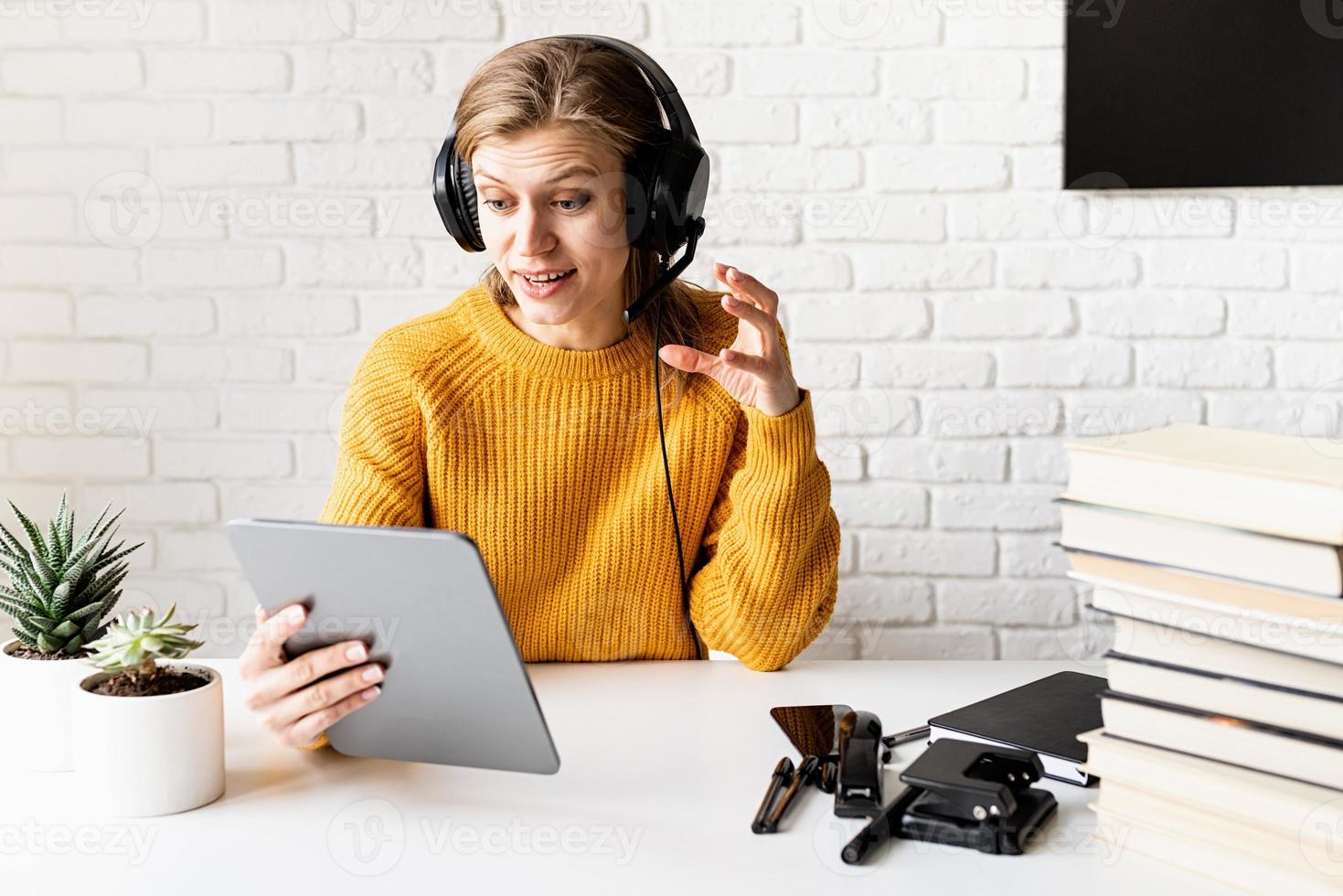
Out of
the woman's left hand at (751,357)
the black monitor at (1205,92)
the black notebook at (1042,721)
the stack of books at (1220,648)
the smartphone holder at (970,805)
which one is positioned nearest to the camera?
the stack of books at (1220,648)

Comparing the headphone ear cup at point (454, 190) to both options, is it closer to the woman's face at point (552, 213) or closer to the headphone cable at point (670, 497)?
the woman's face at point (552, 213)

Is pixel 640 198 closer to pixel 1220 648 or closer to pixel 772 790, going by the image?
pixel 772 790

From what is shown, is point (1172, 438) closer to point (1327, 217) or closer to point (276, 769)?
point (276, 769)

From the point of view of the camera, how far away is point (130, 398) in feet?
6.99

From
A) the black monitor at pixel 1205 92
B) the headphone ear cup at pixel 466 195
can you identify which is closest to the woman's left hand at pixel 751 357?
the headphone ear cup at pixel 466 195

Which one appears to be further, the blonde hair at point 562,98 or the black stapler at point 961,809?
the blonde hair at point 562,98

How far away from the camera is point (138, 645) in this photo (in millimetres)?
888

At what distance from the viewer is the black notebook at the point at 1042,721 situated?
0.95 m

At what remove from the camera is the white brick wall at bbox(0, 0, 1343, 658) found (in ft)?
6.73

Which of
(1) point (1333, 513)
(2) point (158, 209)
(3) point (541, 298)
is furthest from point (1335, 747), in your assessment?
(2) point (158, 209)

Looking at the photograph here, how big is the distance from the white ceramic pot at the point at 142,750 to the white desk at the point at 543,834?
0.02m

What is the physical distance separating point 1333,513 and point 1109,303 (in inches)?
56.9

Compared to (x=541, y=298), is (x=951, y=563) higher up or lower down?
lower down

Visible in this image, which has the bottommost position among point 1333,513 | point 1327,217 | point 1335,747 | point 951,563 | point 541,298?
point 951,563
